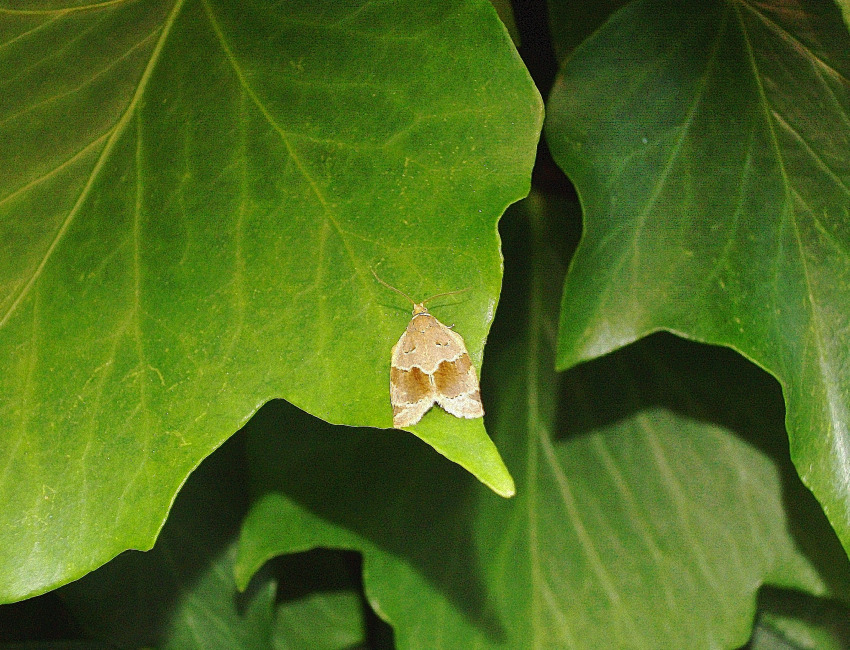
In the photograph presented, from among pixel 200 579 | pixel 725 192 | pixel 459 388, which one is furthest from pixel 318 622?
pixel 725 192

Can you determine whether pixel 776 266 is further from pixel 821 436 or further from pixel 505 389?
pixel 505 389

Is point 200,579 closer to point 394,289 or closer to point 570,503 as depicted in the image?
point 570,503

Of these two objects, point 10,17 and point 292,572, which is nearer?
point 10,17

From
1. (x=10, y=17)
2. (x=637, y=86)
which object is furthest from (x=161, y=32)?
(x=637, y=86)

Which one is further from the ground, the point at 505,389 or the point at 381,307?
the point at 381,307

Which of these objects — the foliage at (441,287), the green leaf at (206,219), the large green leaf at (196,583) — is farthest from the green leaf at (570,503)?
the green leaf at (206,219)

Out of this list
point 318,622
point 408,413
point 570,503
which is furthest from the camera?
point 318,622
